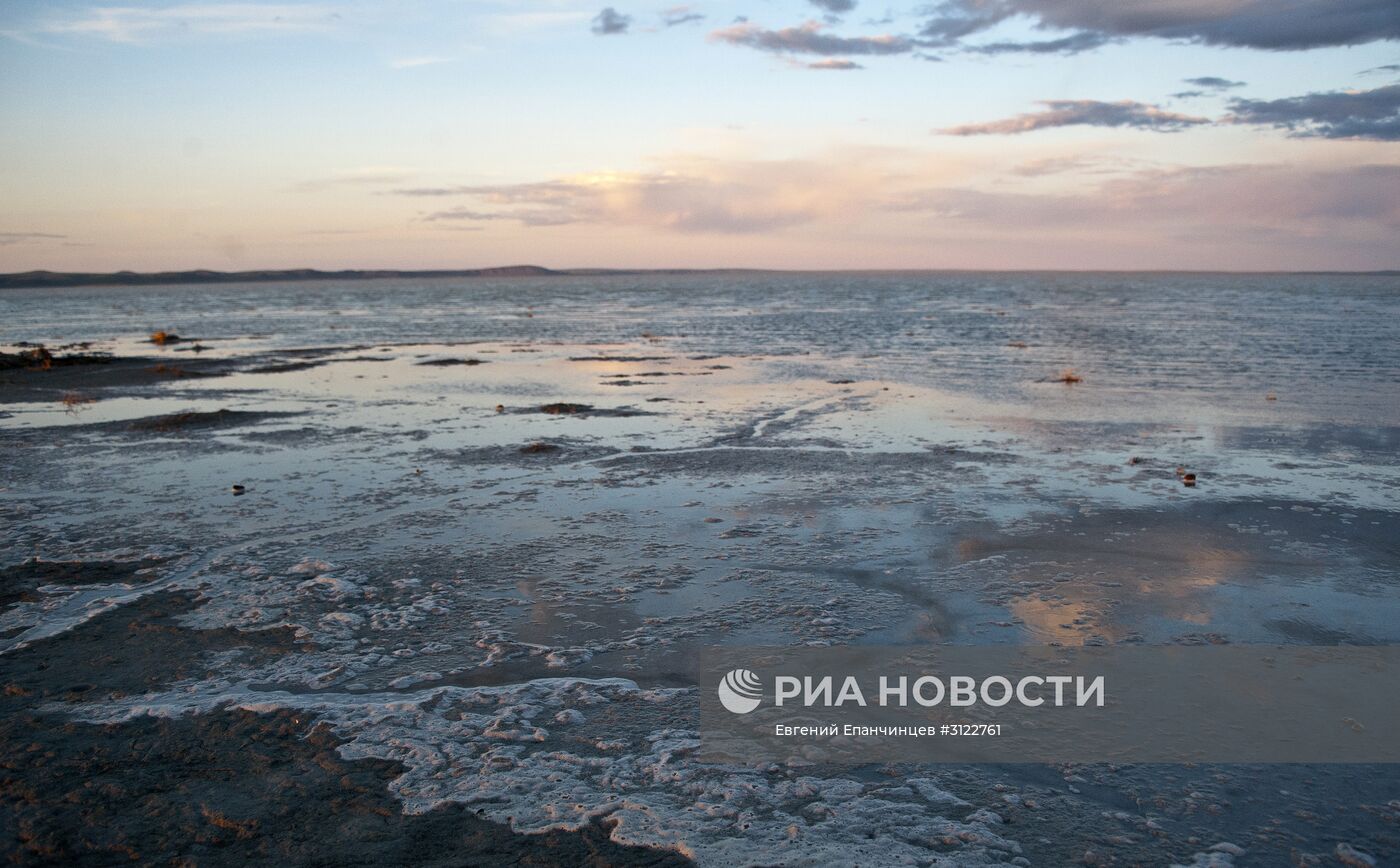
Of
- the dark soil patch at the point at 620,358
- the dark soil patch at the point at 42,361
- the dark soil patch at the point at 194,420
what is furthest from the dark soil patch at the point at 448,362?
the dark soil patch at the point at 194,420

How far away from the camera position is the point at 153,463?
1116 cm

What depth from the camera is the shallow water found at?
3928mm

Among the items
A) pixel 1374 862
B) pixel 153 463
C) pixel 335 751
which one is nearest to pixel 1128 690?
pixel 1374 862

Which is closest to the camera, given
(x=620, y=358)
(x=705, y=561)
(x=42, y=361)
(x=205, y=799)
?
(x=205, y=799)

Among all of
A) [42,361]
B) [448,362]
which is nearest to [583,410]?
[448,362]

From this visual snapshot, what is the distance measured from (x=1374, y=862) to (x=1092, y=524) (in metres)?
4.83

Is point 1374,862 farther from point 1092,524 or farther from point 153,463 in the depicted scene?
point 153,463

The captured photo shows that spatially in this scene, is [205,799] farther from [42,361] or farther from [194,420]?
[42,361]

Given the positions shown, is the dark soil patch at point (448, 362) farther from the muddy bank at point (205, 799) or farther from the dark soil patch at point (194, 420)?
the muddy bank at point (205, 799)

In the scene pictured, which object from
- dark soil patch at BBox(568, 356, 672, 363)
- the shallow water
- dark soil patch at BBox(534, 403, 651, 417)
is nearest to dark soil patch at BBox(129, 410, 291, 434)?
the shallow water

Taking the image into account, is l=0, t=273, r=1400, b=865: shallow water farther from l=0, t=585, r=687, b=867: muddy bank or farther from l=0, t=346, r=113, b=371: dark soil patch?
l=0, t=346, r=113, b=371: dark soil patch

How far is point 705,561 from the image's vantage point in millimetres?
7133

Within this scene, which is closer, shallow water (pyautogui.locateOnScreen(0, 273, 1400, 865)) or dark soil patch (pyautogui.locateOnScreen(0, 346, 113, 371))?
shallow water (pyautogui.locateOnScreen(0, 273, 1400, 865))

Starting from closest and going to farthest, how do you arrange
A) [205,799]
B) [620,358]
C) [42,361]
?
[205,799], [42,361], [620,358]
